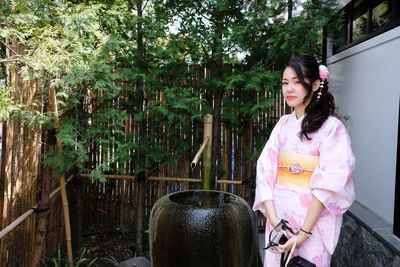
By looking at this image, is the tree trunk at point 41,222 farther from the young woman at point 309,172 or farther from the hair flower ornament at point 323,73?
the hair flower ornament at point 323,73

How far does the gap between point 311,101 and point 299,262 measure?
963 mm

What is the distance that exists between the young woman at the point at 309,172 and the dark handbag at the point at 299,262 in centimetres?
6

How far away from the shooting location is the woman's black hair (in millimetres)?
2117

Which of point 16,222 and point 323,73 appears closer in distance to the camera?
point 323,73

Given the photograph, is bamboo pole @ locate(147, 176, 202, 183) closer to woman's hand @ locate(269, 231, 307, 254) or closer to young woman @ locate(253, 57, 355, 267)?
young woman @ locate(253, 57, 355, 267)

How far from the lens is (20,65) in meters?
3.04

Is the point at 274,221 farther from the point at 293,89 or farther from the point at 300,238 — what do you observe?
the point at 293,89

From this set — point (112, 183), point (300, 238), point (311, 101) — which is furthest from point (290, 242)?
point (112, 183)

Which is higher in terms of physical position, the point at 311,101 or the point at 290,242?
the point at 311,101

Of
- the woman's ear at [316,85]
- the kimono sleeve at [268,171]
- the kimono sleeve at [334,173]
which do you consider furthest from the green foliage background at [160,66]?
the kimono sleeve at [334,173]

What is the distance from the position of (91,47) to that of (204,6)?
1658mm

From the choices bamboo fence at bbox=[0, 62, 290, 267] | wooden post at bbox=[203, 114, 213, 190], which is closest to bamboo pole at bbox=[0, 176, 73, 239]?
bamboo fence at bbox=[0, 62, 290, 267]

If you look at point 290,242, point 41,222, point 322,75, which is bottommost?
point 41,222

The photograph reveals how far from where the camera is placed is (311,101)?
2219 millimetres
